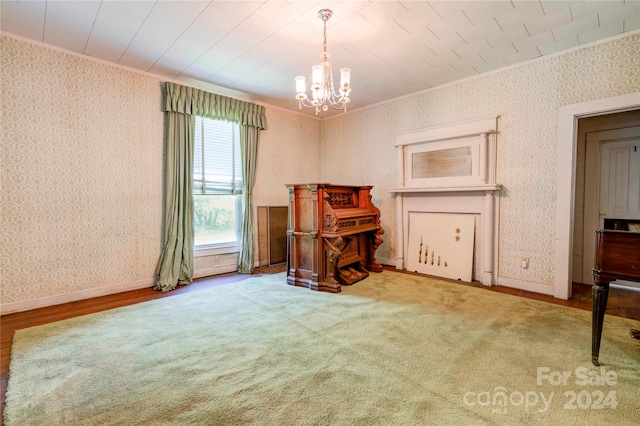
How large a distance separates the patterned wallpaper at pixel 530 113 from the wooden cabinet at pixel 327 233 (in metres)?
1.64

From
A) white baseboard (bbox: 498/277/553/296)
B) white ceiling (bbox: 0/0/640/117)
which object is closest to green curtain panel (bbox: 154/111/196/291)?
white ceiling (bbox: 0/0/640/117)

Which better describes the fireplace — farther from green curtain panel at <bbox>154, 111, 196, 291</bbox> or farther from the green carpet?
green curtain panel at <bbox>154, 111, 196, 291</bbox>

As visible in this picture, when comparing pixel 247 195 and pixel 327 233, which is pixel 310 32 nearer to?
pixel 327 233

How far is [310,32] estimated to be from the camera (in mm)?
2756

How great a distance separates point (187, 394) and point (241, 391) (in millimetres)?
299

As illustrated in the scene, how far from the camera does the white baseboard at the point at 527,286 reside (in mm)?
3340

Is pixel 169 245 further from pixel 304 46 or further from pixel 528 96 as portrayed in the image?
pixel 528 96

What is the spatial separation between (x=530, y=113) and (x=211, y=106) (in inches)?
163

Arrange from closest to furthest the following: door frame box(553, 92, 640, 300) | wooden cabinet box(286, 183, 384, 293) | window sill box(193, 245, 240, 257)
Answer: door frame box(553, 92, 640, 300) → wooden cabinet box(286, 183, 384, 293) → window sill box(193, 245, 240, 257)

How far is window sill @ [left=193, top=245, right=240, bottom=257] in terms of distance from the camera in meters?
4.17

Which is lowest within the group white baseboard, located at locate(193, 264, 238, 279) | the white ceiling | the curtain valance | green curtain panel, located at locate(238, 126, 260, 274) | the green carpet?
the green carpet

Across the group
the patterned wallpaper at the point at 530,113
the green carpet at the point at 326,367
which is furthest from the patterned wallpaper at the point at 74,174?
the patterned wallpaper at the point at 530,113

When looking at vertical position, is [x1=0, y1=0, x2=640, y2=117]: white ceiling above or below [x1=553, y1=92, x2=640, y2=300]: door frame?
above

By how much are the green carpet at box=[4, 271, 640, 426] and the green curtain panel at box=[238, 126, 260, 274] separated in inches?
58.5
